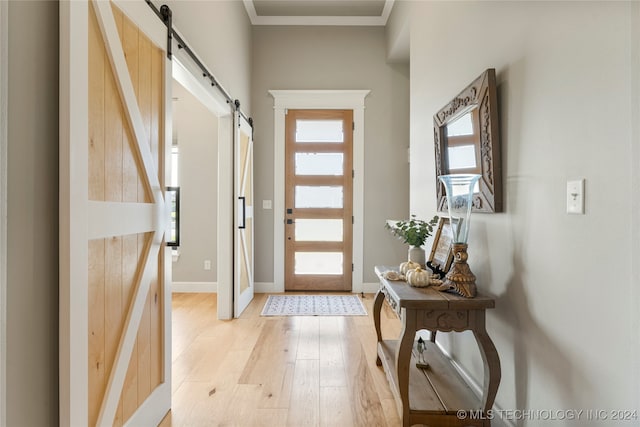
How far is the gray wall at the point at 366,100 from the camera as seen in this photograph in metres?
4.50

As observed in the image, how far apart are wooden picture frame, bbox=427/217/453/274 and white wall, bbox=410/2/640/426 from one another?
0.56ft

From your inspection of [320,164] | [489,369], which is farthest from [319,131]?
[489,369]

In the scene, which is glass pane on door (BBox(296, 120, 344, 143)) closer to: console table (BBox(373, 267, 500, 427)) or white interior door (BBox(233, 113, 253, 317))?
white interior door (BBox(233, 113, 253, 317))

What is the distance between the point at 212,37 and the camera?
284cm

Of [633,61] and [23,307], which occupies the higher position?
[633,61]

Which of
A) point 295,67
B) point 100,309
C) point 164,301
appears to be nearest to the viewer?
point 100,309

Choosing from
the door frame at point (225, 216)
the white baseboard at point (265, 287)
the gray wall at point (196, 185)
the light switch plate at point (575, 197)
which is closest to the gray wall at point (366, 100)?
the white baseboard at point (265, 287)

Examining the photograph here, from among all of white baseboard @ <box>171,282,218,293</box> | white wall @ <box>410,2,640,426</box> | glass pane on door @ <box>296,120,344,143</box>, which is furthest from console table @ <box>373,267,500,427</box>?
white baseboard @ <box>171,282,218,293</box>

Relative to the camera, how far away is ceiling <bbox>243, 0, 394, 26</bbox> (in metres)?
4.10

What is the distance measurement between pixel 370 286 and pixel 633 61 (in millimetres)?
3876

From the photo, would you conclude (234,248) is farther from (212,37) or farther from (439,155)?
(439,155)

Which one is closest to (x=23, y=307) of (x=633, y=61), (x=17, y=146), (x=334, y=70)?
(x=17, y=146)

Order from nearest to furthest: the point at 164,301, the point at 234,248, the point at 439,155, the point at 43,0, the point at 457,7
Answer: the point at 43,0, the point at 164,301, the point at 457,7, the point at 439,155, the point at 234,248

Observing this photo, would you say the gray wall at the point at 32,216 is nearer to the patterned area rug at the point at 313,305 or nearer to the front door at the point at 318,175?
the patterned area rug at the point at 313,305
